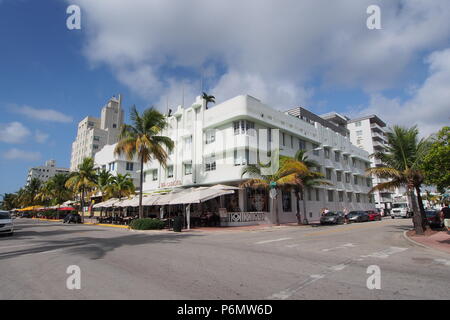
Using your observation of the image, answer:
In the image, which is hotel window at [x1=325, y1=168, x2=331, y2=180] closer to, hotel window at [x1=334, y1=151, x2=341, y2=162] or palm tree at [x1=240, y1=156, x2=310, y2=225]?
hotel window at [x1=334, y1=151, x2=341, y2=162]

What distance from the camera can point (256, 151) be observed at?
93.4ft

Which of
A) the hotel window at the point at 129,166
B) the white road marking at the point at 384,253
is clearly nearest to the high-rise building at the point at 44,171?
the hotel window at the point at 129,166

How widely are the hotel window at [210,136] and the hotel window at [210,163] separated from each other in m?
1.87

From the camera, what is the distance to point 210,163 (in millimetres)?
30406

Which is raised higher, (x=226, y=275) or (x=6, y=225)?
(x=6, y=225)

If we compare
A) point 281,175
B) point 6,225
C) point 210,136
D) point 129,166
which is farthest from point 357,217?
point 129,166

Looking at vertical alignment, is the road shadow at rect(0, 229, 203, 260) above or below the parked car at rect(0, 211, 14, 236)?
below

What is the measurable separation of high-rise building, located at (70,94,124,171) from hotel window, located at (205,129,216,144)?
217 ft

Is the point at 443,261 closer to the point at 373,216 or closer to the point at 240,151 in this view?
the point at 240,151

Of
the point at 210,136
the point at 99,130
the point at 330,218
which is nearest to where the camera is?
the point at 330,218

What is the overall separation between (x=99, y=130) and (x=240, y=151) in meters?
78.3

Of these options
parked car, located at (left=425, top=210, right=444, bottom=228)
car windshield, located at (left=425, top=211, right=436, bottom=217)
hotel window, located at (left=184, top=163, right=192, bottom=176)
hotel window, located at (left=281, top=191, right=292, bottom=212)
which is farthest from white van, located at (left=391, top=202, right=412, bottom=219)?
hotel window, located at (left=184, top=163, right=192, bottom=176)

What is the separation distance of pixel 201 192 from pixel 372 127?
70291 millimetres

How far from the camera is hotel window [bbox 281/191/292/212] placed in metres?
31.4
